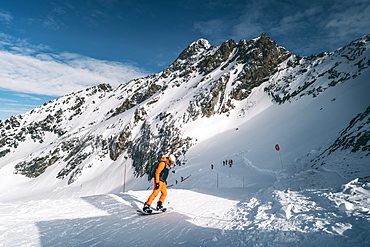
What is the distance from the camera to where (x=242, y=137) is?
29453 mm

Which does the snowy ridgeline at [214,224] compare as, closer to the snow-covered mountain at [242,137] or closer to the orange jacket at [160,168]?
the snow-covered mountain at [242,137]

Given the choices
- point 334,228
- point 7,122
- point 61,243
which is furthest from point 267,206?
point 7,122

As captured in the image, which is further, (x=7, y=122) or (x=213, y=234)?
(x=7, y=122)

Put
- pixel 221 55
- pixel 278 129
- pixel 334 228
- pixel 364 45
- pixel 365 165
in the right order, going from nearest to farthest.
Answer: pixel 334 228, pixel 365 165, pixel 278 129, pixel 364 45, pixel 221 55

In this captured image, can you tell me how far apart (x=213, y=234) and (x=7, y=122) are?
142598 mm

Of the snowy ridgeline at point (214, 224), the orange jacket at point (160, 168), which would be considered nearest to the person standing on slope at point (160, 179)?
the orange jacket at point (160, 168)

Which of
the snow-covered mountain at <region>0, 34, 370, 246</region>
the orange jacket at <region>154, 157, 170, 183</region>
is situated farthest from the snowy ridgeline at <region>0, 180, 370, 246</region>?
the orange jacket at <region>154, 157, 170, 183</region>

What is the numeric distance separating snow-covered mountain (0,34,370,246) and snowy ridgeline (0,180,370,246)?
0.62 feet

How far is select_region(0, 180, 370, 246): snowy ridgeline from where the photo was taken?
11.1 ft

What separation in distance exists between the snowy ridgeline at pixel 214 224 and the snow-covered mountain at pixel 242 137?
0.19 m

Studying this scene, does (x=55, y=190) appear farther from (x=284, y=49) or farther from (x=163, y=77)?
(x=284, y=49)

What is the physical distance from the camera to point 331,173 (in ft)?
24.9

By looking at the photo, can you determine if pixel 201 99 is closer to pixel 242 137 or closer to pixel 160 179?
pixel 242 137

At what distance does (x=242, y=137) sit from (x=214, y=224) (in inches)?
1027
